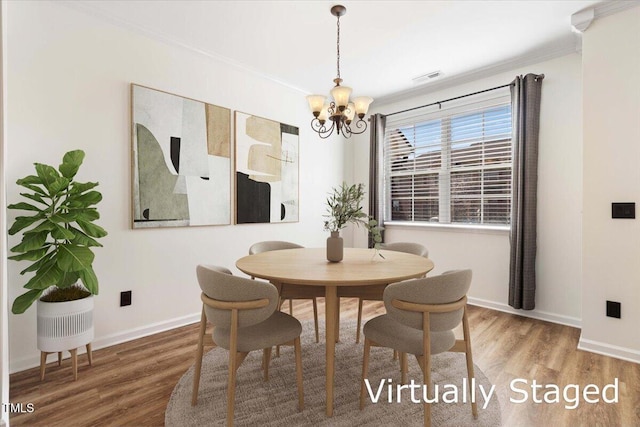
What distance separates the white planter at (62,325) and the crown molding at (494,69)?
4107 millimetres

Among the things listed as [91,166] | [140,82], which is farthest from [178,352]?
[140,82]

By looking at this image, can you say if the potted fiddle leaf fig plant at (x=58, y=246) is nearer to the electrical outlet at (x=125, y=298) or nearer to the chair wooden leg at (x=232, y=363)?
the electrical outlet at (x=125, y=298)

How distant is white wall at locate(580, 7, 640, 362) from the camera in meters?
2.34

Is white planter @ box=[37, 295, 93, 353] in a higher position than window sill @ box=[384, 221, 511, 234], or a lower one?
lower

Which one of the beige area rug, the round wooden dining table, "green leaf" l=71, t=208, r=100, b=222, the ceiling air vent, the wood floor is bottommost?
the wood floor

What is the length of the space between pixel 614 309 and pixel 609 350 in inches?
12.6

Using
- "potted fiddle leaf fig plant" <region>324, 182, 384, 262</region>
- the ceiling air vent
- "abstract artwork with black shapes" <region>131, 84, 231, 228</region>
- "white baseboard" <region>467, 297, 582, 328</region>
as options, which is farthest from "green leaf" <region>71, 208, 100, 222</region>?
"white baseboard" <region>467, 297, 582, 328</region>

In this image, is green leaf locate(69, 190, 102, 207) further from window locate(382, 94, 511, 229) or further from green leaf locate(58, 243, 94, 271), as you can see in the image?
window locate(382, 94, 511, 229)

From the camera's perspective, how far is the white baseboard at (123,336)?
217 centimetres

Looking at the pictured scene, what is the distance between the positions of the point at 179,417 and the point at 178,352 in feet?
2.89

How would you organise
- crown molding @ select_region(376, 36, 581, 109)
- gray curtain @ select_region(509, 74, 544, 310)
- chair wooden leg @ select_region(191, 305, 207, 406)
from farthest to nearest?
1. gray curtain @ select_region(509, 74, 544, 310)
2. crown molding @ select_region(376, 36, 581, 109)
3. chair wooden leg @ select_region(191, 305, 207, 406)

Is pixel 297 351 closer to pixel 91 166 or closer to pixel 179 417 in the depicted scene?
pixel 179 417

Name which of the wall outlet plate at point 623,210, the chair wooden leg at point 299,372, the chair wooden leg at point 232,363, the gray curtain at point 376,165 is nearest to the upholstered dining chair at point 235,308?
the chair wooden leg at point 232,363

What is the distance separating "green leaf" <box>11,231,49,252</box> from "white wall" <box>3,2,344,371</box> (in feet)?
1.18
